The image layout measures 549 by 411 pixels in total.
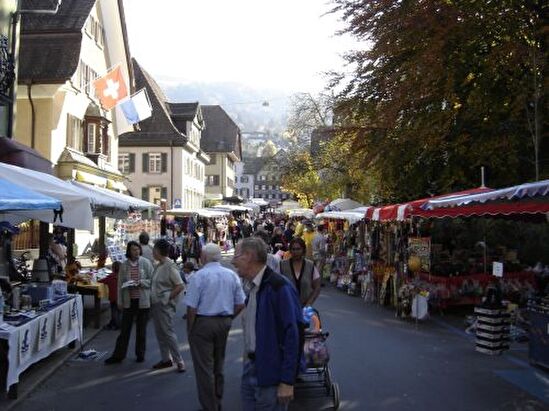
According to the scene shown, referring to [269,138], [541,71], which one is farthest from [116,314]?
[269,138]

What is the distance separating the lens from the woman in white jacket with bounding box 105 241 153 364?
8.58 meters

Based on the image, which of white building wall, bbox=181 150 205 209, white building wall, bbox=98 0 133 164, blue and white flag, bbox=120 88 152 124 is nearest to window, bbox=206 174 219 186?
white building wall, bbox=181 150 205 209

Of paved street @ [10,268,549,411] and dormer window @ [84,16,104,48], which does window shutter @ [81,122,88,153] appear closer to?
dormer window @ [84,16,104,48]

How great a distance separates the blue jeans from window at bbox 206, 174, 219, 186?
6947cm

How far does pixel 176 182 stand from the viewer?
48.6 metres

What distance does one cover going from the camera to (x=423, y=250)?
1325 centimetres

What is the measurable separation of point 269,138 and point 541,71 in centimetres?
12949

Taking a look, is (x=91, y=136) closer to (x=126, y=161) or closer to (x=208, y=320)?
(x=126, y=161)

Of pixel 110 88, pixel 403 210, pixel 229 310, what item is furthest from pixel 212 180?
pixel 229 310

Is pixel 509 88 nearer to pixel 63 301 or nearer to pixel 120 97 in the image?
pixel 63 301

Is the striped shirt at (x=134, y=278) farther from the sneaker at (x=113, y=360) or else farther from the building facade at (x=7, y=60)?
the building facade at (x=7, y=60)

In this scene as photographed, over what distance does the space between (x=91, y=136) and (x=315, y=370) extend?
77.0 ft

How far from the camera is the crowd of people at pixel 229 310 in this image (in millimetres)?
3906

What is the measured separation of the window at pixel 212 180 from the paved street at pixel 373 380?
62859mm
